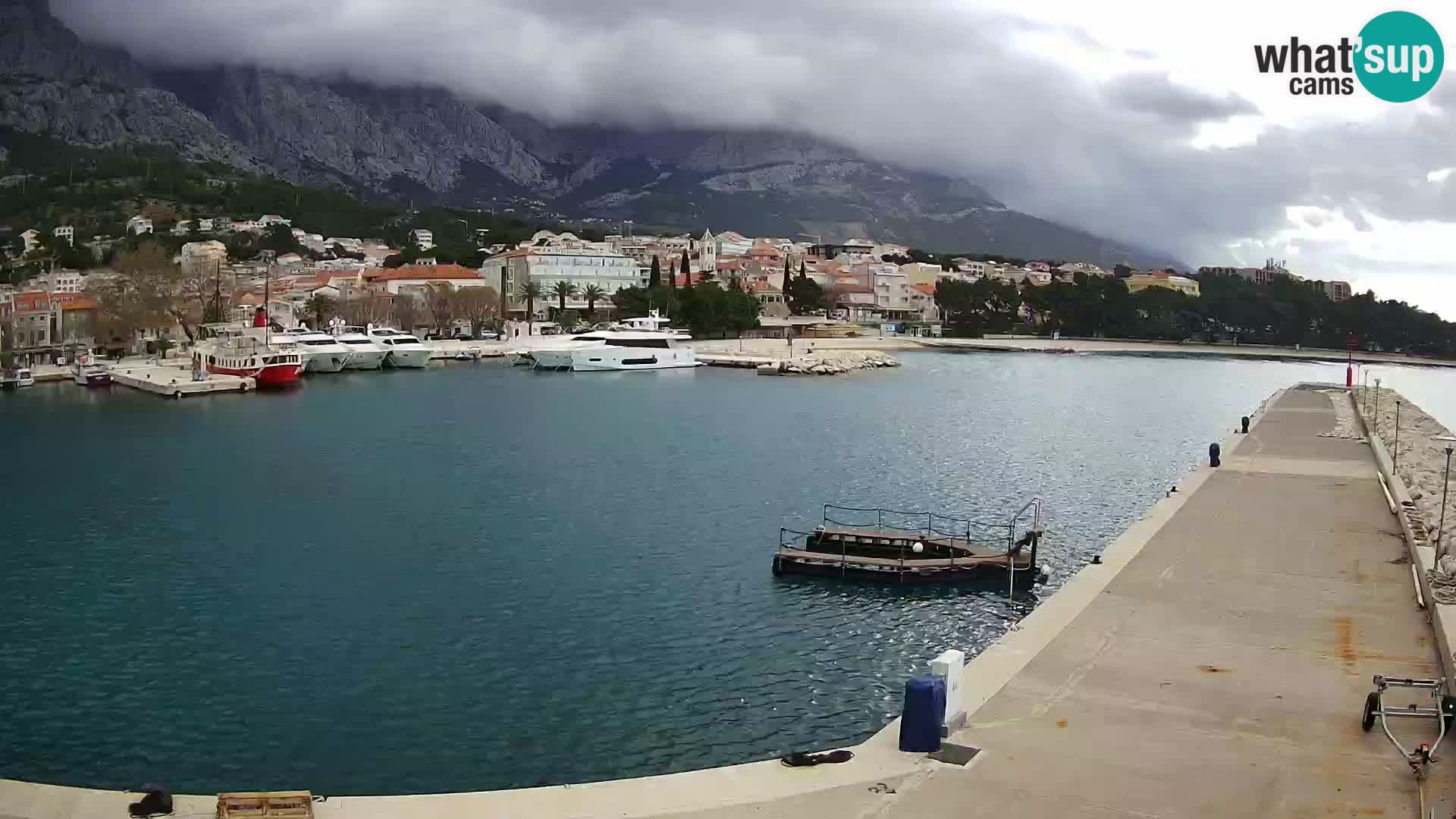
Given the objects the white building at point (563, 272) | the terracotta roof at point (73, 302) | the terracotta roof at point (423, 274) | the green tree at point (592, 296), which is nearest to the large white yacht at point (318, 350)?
the terracotta roof at point (73, 302)

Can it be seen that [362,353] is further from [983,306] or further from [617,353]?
[983,306]

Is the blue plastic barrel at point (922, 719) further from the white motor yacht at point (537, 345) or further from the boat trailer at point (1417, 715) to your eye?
the white motor yacht at point (537, 345)

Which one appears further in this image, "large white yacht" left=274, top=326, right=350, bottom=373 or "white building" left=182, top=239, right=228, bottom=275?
"white building" left=182, top=239, right=228, bottom=275

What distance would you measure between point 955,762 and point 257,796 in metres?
4.84

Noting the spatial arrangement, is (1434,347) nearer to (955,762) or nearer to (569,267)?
(569,267)

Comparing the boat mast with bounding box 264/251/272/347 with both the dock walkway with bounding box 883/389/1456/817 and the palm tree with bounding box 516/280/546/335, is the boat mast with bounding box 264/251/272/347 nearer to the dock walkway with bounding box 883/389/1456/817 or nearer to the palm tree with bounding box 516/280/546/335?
the palm tree with bounding box 516/280/546/335

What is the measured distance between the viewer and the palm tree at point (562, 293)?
105750 millimetres

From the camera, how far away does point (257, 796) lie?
309 inches

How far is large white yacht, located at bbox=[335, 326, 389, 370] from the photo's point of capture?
2714 inches

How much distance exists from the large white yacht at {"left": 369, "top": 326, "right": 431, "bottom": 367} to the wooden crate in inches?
2548

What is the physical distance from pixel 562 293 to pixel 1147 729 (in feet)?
329

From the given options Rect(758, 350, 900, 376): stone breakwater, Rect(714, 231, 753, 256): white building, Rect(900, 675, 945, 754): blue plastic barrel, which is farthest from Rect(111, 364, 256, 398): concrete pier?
Rect(714, 231, 753, 256): white building

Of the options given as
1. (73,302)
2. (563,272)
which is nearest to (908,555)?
(73,302)

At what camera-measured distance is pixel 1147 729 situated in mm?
9273
